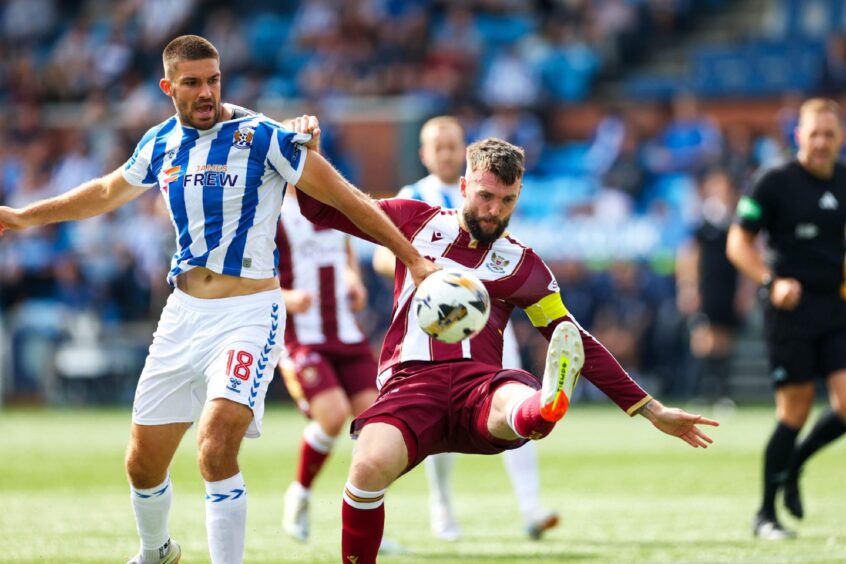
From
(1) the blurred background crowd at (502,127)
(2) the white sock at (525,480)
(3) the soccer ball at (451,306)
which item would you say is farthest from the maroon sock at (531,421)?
(1) the blurred background crowd at (502,127)

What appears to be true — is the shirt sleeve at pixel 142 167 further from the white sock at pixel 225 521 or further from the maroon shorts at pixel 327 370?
the maroon shorts at pixel 327 370

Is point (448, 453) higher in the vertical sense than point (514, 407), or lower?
lower

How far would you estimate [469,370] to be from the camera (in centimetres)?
648

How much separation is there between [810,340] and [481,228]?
3.14m

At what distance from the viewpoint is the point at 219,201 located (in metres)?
6.57

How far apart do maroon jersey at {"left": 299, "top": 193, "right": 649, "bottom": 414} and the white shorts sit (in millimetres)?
519

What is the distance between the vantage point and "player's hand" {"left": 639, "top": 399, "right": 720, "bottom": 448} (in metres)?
6.29

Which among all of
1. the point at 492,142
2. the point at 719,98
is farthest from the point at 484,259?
the point at 719,98

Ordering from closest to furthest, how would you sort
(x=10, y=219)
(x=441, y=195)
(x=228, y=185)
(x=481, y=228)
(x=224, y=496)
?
1. (x=224, y=496)
2. (x=481, y=228)
3. (x=228, y=185)
4. (x=10, y=219)
5. (x=441, y=195)

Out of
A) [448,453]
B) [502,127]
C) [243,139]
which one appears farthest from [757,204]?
[502,127]

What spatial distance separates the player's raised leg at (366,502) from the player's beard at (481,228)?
1069 mm

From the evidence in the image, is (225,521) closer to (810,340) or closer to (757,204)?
(810,340)

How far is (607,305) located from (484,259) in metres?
14.5

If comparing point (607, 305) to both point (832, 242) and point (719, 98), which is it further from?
point (832, 242)
